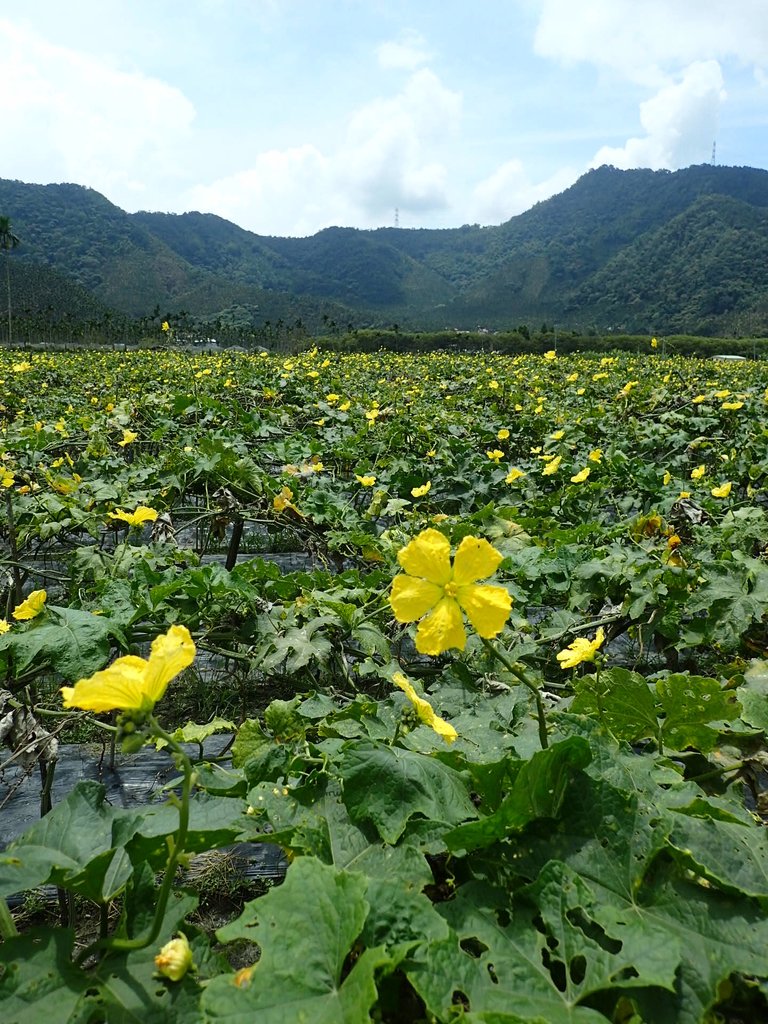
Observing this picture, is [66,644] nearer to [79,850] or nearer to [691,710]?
[79,850]

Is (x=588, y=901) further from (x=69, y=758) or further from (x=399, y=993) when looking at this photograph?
(x=69, y=758)

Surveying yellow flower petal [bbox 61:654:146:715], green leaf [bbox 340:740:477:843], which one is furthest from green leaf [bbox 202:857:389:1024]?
yellow flower petal [bbox 61:654:146:715]

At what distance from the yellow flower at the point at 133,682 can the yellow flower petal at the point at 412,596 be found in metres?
0.35

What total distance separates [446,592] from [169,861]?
0.51 m

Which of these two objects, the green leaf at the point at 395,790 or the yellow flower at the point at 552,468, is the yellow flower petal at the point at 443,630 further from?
the yellow flower at the point at 552,468

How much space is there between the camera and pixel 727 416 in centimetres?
505

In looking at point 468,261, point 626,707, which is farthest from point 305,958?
point 468,261

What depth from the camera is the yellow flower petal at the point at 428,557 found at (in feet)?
3.30

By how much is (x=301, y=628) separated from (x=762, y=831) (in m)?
1.36

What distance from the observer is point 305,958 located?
0.69 meters

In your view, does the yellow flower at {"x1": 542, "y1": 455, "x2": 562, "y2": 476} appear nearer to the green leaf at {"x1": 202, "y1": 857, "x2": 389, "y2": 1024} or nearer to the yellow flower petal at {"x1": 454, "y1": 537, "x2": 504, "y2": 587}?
the yellow flower petal at {"x1": 454, "y1": 537, "x2": 504, "y2": 587}

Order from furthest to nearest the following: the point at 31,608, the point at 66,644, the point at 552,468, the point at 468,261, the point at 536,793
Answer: the point at 468,261 → the point at 552,468 → the point at 31,608 → the point at 66,644 → the point at 536,793

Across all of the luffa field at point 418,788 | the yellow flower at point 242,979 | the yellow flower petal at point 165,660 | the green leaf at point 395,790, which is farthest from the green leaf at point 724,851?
the yellow flower petal at point 165,660

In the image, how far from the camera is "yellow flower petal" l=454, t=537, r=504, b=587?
0.99m
